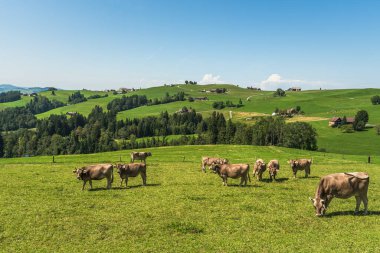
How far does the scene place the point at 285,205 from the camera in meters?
22.5

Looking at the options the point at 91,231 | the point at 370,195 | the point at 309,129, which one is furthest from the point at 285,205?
the point at 309,129

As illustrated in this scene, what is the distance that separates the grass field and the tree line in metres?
98.9

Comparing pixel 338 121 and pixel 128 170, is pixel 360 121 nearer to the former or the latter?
pixel 338 121

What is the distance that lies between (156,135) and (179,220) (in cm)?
16460

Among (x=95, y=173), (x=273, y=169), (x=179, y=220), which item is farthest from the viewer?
(x=273, y=169)

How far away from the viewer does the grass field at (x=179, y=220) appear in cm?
1570

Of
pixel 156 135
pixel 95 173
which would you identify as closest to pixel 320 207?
pixel 95 173

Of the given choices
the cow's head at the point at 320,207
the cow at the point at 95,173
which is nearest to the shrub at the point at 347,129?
the cow's head at the point at 320,207

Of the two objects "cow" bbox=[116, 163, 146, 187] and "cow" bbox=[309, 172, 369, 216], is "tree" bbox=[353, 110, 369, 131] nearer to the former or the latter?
"cow" bbox=[309, 172, 369, 216]

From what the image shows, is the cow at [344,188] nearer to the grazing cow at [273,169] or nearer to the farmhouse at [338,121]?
the grazing cow at [273,169]

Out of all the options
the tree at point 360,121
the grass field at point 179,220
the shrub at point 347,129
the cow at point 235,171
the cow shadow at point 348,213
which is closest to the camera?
the grass field at point 179,220

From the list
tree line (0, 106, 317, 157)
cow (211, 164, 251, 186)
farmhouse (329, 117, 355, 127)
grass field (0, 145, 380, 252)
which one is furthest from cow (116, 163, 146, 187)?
farmhouse (329, 117, 355, 127)

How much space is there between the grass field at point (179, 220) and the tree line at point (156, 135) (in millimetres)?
98858

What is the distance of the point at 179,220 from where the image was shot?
1931 centimetres
